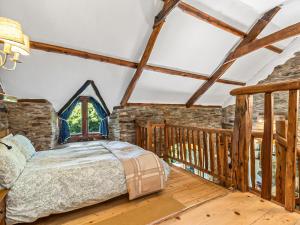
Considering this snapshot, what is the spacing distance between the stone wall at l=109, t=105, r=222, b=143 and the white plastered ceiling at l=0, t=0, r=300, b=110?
1.18 ft

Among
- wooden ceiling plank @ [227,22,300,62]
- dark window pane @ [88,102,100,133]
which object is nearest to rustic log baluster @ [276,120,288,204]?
wooden ceiling plank @ [227,22,300,62]

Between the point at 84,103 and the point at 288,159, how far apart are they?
14.5ft

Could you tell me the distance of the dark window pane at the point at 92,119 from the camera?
491cm

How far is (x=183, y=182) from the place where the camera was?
9.34 ft

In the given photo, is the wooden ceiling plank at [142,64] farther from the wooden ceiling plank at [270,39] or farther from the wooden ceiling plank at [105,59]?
the wooden ceiling plank at [270,39]

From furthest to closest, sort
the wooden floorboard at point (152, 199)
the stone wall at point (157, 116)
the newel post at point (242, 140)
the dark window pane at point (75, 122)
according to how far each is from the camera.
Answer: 1. the dark window pane at point (75, 122)
2. the stone wall at point (157, 116)
3. the wooden floorboard at point (152, 199)
4. the newel post at point (242, 140)

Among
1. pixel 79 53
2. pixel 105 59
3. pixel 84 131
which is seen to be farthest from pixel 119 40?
pixel 84 131

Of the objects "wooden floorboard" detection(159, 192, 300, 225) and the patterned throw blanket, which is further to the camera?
the patterned throw blanket

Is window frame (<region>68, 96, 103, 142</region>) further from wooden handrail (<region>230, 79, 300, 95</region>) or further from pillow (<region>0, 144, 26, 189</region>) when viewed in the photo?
wooden handrail (<region>230, 79, 300, 95</region>)

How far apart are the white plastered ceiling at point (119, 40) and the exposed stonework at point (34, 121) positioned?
0.69ft

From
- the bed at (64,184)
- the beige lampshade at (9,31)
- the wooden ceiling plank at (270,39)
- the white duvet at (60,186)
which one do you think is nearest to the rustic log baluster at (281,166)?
the bed at (64,184)

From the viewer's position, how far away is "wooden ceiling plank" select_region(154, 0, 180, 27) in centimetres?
247

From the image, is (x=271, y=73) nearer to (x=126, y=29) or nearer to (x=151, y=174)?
(x=126, y=29)

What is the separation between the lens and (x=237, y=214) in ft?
4.14
